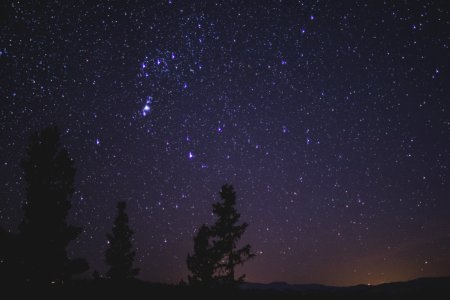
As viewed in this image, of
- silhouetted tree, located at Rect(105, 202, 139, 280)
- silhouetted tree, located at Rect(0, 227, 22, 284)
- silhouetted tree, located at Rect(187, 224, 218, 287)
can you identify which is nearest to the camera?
silhouetted tree, located at Rect(0, 227, 22, 284)

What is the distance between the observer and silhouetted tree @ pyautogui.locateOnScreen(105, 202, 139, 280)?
99.9ft

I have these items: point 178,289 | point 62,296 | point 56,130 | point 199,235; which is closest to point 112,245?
point 199,235

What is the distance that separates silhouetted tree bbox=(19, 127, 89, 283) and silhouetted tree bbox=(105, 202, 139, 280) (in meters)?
14.3

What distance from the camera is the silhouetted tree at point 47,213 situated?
53.8 feet

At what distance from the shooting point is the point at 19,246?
53.5 ft

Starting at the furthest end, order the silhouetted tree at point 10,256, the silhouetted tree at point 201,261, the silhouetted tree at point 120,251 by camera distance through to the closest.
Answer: the silhouetted tree at point 120,251, the silhouetted tree at point 201,261, the silhouetted tree at point 10,256

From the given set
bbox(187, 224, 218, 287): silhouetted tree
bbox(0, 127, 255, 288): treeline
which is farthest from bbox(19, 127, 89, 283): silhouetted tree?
bbox(187, 224, 218, 287): silhouetted tree

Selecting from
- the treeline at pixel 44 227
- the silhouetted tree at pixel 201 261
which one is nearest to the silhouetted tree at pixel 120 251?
the silhouetted tree at pixel 201 261

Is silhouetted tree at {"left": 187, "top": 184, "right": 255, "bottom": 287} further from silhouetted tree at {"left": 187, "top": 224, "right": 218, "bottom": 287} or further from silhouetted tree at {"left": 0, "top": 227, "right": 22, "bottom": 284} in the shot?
Answer: silhouetted tree at {"left": 0, "top": 227, "right": 22, "bottom": 284}

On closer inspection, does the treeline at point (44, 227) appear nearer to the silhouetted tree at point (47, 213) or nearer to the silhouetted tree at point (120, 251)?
the silhouetted tree at point (47, 213)

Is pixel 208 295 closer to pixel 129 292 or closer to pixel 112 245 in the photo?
pixel 129 292

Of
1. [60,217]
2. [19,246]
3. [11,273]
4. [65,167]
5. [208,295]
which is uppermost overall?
[65,167]

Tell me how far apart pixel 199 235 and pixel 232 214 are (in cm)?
560

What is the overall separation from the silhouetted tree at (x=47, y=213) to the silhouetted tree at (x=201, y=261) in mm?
9322
